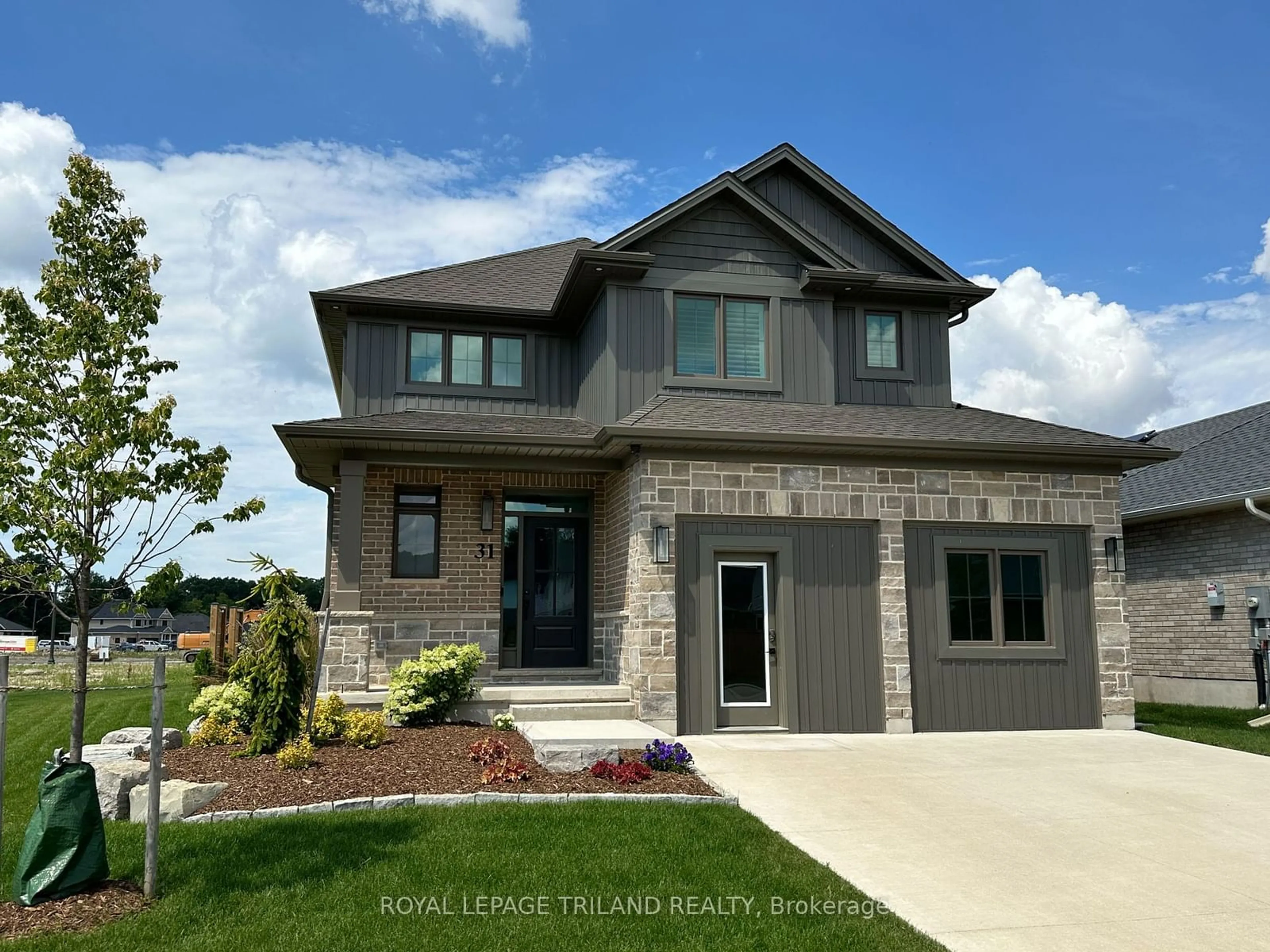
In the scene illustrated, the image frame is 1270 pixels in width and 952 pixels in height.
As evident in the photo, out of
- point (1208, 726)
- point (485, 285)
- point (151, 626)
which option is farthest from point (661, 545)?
point (151, 626)

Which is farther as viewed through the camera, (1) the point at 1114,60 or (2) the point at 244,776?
(1) the point at 1114,60

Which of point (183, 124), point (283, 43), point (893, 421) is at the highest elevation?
point (283, 43)

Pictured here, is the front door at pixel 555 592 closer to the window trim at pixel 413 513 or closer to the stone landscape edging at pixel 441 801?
the window trim at pixel 413 513

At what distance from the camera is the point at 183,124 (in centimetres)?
1130

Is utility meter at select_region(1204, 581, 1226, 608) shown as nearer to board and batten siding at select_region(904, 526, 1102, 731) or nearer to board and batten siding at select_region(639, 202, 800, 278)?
board and batten siding at select_region(904, 526, 1102, 731)

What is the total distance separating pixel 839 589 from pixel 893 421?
8.46 feet

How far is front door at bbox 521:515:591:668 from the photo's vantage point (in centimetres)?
1316

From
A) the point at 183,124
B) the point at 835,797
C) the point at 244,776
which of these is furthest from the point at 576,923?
the point at 183,124

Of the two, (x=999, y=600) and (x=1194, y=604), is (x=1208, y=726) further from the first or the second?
(x=999, y=600)

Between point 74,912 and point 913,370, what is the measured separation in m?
12.4

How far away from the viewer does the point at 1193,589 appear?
15469 millimetres

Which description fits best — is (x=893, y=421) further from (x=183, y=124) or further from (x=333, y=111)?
(x=183, y=124)

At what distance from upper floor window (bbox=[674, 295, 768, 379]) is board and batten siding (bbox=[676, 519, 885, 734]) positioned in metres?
2.78

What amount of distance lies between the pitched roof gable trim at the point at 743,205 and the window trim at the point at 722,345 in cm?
82
